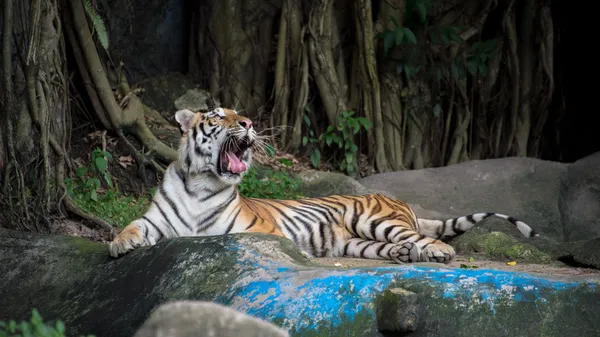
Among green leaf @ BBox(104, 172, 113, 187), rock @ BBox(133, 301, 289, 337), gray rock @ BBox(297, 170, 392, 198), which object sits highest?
Answer: rock @ BBox(133, 301, 289, 337)

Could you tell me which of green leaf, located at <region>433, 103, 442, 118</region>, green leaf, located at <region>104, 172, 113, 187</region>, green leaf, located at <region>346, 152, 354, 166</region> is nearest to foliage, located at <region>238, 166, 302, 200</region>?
green leaf, located at <region>346, 152, 354, 166</region>

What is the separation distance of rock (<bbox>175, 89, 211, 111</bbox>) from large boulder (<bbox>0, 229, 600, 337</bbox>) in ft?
13.1

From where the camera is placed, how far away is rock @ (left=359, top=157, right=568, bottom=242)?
322 inches

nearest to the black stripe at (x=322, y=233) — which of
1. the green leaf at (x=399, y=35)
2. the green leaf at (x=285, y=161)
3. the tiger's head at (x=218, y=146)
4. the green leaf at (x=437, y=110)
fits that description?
the tiger's head at (x=218, y=146)

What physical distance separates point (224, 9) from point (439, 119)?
273cm

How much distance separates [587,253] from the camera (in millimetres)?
5516

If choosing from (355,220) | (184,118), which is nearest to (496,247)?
(355,220)

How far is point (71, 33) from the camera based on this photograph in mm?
7340

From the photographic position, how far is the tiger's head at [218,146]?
557 centimetres

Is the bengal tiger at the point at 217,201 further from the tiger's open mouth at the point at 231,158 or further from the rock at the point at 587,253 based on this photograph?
the rock at the point at 587,253

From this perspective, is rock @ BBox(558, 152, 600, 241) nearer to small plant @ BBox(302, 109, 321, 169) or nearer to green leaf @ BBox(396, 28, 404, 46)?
green leaf @ BBox(396, 28, 404, 46)

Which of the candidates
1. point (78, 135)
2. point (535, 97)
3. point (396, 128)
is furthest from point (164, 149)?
point (535, 97)

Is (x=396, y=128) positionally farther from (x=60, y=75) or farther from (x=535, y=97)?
(x=60, y=75)

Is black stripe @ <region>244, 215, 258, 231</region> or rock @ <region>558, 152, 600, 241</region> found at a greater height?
black stripe @ <region>244, 215, 258, 231</region>
